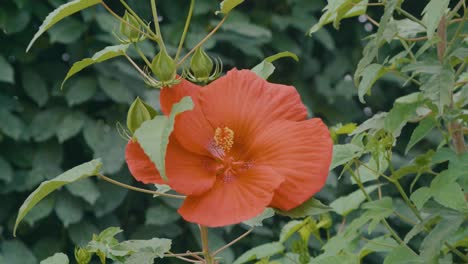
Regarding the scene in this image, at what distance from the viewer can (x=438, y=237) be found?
1043mm

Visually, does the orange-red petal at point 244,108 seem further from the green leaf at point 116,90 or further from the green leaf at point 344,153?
the green leaf at point 116,90

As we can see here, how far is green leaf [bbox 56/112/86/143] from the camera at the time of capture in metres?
2.20

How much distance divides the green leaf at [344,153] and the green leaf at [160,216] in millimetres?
1171

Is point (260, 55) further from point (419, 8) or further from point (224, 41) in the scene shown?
point (419, 8)

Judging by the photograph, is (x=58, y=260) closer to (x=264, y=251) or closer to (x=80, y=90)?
(x=264, y=251)

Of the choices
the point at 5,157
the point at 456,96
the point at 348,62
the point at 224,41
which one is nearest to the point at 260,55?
the point at 224,41

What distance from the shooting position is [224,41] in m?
2.45

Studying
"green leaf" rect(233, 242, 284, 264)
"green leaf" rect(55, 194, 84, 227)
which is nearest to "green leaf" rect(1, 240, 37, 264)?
"green leaf" rect(55, 194, 84, 227)

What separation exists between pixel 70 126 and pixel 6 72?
217 millimetres

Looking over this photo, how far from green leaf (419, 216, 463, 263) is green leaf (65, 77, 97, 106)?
1.33 metres

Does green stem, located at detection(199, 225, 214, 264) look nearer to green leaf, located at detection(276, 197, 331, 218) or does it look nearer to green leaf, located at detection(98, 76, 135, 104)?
green leaf, located at detection(276, 197, 331, 218)

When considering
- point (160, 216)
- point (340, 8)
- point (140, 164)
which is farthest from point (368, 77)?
point (160, 216)

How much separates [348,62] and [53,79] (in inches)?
34.2

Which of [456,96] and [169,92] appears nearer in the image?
[169,92]
